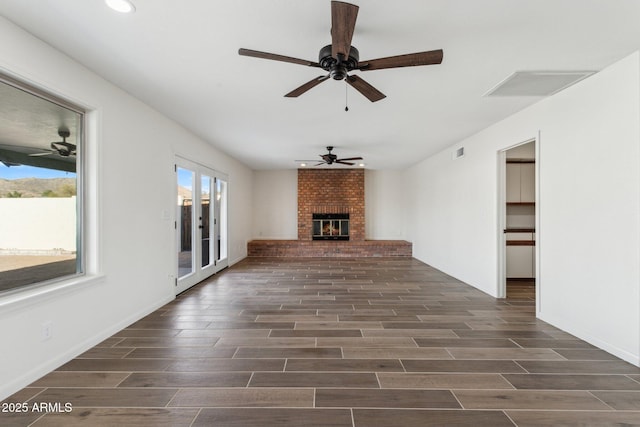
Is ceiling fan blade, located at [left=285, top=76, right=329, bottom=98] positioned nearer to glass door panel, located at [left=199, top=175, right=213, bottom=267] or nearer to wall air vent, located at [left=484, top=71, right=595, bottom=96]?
wall air vent, located at [left=484, top=71, right=595, bottom=96]

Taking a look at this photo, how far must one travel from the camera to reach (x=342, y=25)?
4.84 feet

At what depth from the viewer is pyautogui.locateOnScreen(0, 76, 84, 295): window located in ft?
6.21

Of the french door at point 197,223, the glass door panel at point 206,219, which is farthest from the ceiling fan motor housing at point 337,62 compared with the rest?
the glass door panel at point 206,219

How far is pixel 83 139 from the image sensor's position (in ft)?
8.00

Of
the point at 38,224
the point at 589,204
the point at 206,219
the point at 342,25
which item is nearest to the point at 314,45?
the point at 342,25

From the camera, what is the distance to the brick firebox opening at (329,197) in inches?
316

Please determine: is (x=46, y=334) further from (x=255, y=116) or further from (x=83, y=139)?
(x=255, y=116)

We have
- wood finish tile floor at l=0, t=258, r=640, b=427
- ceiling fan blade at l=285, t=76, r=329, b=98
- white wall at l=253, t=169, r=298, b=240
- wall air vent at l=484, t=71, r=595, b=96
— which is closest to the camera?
wood finish tile floor at l=0, t=258, r=640, b=427

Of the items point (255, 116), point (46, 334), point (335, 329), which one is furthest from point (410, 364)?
point (255, 116)

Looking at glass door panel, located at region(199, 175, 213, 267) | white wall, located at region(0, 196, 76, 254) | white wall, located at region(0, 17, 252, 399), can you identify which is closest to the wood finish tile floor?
white wall, located at region(0, 17, 252, 399)

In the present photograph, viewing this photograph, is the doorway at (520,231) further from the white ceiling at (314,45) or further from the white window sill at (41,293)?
the white window sill at (41,293)

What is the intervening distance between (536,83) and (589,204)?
1.24 meters

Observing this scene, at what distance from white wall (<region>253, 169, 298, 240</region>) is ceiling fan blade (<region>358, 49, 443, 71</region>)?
649 cm

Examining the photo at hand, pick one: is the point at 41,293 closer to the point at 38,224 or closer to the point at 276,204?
the point at 38,224
